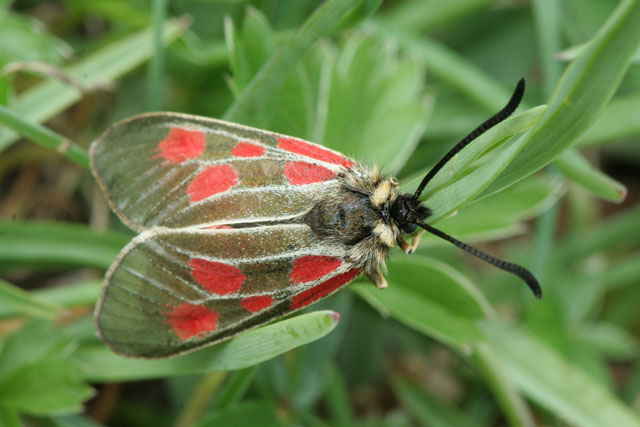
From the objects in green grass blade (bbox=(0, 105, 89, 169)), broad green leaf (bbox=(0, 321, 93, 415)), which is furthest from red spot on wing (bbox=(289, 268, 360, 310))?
green grass blade (bbox=(0, 105, 89, 169))

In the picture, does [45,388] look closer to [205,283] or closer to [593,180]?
[205,283]

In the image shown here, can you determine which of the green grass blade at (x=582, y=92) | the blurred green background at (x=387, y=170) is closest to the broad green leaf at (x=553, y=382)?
the blurred green background at (x=387, y=170)

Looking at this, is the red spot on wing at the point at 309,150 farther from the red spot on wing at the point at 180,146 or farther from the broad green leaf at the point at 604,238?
the broad green leaf at the point at 604,238

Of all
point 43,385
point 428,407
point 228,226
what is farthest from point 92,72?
point 428,407

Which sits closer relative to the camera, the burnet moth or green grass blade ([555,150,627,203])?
the burnet moth

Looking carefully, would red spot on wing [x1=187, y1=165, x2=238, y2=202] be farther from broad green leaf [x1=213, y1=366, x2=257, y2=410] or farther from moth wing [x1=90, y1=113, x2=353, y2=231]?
broad green leaf [x1=213, y1=366, x2=257, y2=410]

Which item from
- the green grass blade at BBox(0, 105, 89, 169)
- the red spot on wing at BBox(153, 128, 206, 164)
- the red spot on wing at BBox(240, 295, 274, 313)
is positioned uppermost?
the green grass blade at BBox(0, 105, 89, 169)
